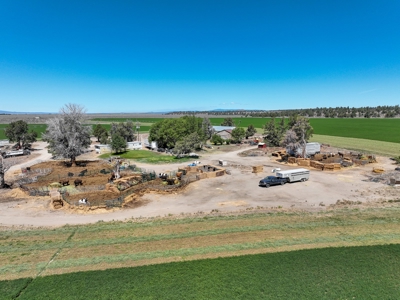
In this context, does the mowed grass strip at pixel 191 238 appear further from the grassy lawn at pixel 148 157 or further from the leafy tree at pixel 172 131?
the leafy tree at pixel 172 131

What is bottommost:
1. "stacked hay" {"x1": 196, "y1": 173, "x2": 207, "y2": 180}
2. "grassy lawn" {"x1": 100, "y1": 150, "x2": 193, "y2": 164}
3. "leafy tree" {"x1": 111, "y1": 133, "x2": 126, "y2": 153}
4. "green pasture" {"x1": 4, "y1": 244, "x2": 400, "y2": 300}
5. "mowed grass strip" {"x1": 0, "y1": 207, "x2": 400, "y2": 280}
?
"grassy lawn" {"x1": 100, "y1": 150, "x2": 193, "y2": 164}

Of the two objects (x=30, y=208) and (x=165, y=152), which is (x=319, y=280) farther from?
(x=165, y=152)

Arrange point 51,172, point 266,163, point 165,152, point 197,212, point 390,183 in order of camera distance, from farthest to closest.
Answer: point 165,152 < point 266,163 < point 51,172 < point 390,183 < point 197,212

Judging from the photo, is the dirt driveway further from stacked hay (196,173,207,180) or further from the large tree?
the large tree

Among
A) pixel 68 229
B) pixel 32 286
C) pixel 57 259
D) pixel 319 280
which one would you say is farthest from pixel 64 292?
pixel 319 280

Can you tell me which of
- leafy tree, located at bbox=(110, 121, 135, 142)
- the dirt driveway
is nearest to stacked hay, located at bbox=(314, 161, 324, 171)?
the dirt driveway
